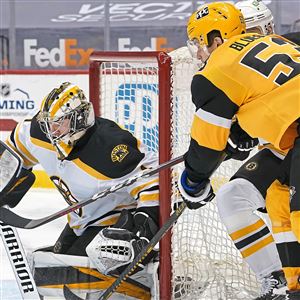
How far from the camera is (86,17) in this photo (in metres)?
5.76

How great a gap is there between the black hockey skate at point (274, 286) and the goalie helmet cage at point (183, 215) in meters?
0.41

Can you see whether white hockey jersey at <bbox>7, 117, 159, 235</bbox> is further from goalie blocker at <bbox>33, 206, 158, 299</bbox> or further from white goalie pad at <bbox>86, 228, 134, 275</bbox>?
white goalie pad at <bbox>86, 228, 134, 275</bbox>

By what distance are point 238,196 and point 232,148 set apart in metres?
0.13

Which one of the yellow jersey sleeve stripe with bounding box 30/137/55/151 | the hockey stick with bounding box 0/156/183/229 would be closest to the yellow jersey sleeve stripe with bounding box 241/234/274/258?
the hockey stick with bounding box 0/156/183/229

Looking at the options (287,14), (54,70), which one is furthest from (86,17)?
(287,14)

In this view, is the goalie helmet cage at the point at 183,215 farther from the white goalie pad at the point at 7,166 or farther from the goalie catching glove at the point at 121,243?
the white goalie pad at the point at 7,166

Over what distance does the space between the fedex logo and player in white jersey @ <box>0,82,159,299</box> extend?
2.91 metres

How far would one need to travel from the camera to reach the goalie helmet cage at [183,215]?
2.80 m

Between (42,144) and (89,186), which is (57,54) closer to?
(42,144)

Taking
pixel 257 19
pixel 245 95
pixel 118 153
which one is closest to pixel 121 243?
pixel 118 153

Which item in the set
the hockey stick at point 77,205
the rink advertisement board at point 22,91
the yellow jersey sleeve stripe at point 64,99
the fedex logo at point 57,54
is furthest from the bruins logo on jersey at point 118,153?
the fedex logo at point 57,54

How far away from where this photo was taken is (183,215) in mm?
3008

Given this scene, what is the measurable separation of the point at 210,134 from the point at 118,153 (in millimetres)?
622

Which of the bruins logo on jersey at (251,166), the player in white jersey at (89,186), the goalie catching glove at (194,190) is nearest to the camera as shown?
the goalie catching glove at (194,190)
